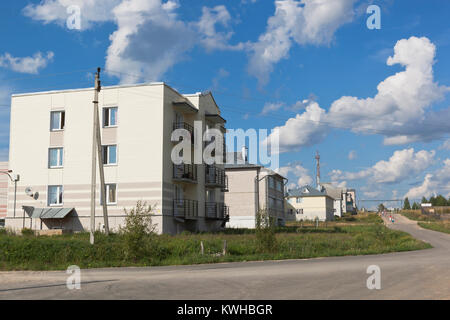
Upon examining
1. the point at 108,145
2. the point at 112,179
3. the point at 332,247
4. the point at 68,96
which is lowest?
the point at 332,247

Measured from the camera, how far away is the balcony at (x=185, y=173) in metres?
35.1

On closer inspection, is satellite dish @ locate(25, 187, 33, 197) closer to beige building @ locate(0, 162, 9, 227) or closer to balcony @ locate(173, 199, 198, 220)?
balcony @ locate(173, 199, 198, 220)

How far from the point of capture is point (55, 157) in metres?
35.4

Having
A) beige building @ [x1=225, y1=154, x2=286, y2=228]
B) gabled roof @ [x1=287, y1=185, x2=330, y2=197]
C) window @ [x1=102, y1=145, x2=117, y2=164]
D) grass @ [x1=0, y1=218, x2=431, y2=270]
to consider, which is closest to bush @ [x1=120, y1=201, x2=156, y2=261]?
grass @ [x1=0, y1=218, x2=431, y2=270]

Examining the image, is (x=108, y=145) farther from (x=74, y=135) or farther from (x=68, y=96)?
(x=68, y=96)

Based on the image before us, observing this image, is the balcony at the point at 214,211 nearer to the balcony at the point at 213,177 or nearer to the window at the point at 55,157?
the balcony at the point at 213,177

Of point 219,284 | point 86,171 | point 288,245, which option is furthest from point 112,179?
point 219,284

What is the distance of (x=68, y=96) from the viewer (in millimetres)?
35438

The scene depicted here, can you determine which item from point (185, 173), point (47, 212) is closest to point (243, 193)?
point (185, 173)
